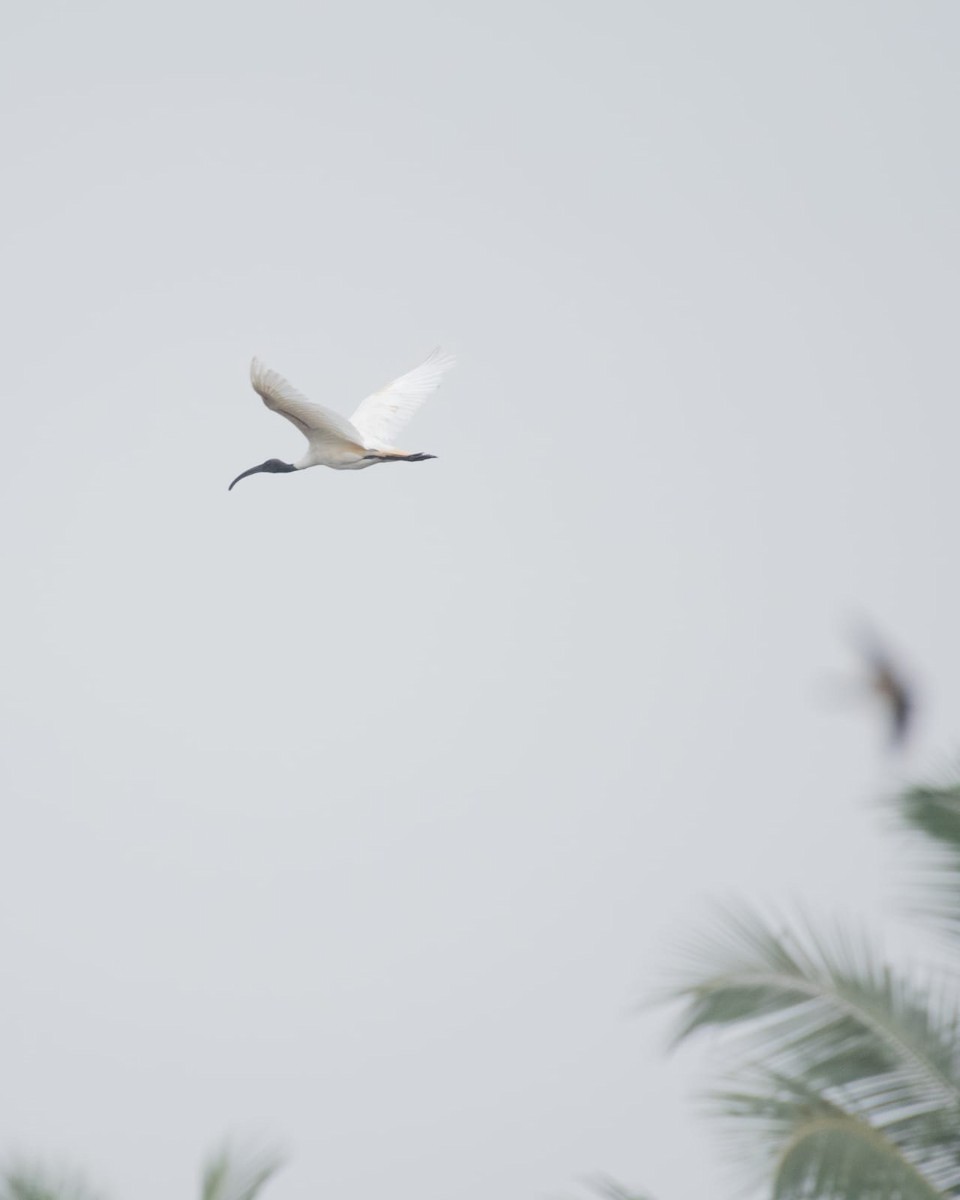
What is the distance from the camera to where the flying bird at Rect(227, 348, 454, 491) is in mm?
15328

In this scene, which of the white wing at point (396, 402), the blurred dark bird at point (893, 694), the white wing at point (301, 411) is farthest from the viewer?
the white wing at point (396, 402)

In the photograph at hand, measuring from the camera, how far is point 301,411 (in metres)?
15.7

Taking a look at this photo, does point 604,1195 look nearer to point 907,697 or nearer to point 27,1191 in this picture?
point 907,697

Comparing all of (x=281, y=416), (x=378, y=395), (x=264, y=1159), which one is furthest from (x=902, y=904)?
(x=378, y=395)

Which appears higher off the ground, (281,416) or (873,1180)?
(281,416)

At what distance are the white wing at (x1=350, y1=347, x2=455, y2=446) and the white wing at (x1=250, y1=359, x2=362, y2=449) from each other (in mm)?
614

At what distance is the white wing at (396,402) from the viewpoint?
17453 mm

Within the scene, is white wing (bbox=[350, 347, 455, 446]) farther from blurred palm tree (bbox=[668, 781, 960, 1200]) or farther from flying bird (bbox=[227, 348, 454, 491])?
blurred palm tree (bbox=[668, 781, 960, 1200])

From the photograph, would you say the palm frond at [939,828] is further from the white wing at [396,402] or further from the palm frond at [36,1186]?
the white wing at [396,402]

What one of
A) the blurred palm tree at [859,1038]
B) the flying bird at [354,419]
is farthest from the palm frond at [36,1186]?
the flying bird at [354,419]

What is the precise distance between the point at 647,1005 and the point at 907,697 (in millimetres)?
1919

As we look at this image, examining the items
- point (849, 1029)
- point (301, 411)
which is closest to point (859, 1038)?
point (849, 1029)

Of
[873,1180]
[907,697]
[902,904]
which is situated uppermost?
[907,697]

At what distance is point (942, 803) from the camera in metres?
6.93
